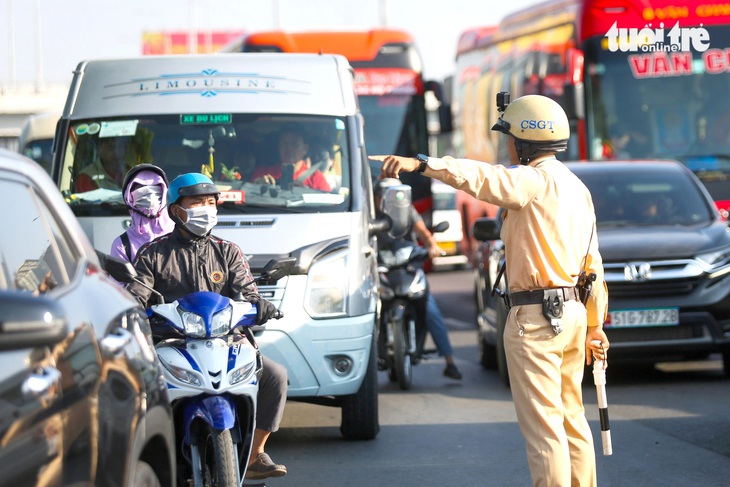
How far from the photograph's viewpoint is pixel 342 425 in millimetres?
9219

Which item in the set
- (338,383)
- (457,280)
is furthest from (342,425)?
(457,280)

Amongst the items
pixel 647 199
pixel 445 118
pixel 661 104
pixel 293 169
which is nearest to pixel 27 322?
pixel 293 169

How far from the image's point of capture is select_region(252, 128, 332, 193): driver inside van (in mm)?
9391

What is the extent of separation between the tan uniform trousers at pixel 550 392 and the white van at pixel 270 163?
2.76m

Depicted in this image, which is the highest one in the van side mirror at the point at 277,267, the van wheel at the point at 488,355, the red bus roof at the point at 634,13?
the red bus roof at the point at 634,13

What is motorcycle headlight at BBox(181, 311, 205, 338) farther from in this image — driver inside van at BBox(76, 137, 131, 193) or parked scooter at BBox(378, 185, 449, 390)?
parked scooter at BBox(378, 185, 449, 390)

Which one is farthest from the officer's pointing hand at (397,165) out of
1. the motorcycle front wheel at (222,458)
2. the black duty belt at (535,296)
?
the motorcycle front wheel at (222,458)

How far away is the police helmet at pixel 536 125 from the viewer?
6.01 m

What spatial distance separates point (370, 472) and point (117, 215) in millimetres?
2452

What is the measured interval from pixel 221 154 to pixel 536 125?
3.91 m

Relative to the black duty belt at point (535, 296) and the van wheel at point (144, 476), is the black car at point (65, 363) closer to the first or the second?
the van wheel at point (144, 476)

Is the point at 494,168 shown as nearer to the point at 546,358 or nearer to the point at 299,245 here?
the point at 546,358

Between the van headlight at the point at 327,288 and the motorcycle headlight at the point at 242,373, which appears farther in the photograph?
the van headlight at the point at 327,288

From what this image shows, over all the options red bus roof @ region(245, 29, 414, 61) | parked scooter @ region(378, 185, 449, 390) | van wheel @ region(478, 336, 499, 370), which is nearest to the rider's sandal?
parked scooter @ region(378, 185, 449, 390)
